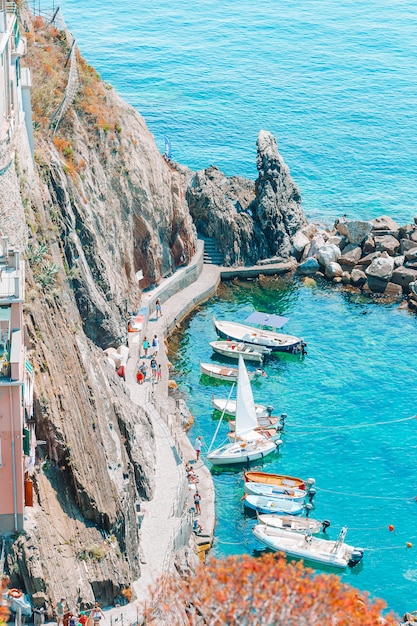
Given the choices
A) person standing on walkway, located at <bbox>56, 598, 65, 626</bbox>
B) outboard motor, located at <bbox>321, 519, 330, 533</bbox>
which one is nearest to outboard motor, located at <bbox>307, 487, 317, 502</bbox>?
outboard motor, located at <bbox>321, 519, 330, 533</bbox>

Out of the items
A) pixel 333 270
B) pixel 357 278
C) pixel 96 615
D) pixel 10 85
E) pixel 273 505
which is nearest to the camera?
pixel 96 615

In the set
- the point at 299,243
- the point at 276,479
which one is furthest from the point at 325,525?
the point at 299,243

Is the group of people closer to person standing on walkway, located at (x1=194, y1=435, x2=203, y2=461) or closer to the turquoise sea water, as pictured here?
the turquoise sea water

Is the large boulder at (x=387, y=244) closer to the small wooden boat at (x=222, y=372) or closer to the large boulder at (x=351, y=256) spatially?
the large boulder at (x=351, y=256)

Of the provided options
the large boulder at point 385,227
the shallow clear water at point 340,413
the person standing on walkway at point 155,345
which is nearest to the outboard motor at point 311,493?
the shallow clear water at point 340,413

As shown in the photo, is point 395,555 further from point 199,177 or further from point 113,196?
point 199,177

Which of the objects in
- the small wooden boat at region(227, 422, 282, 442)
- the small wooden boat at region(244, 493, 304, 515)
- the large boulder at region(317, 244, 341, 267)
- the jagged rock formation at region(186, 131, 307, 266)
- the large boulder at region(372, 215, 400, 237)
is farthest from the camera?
the large boulder at region(372, 215, 400, 237)

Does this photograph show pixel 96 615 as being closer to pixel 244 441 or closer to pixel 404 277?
pixel 244 441
